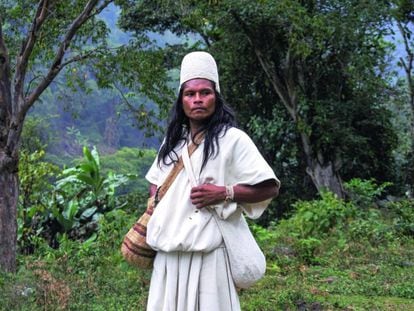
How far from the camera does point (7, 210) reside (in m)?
5.54

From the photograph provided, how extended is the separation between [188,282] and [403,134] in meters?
14.2

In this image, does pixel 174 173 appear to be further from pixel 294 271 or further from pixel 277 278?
pixel 294 271

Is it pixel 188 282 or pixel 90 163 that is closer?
pixel 188 282

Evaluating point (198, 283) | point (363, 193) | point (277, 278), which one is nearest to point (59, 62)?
point (277, 278)

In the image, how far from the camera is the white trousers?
2.25m

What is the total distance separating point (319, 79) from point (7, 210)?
8061 mm

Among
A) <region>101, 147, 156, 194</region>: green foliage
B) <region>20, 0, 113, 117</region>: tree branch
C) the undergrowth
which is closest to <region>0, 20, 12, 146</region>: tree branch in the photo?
<region>20, 0, 113, 117</region>: tree branch

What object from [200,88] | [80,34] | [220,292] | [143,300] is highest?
[80,34]

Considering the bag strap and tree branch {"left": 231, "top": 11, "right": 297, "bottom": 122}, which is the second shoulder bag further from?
tree branch {"left": 231, "top": 11, "right": 297, "bottom": 122}

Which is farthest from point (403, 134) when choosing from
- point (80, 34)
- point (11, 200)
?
point (11, 200)

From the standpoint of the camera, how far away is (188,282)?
2.29m

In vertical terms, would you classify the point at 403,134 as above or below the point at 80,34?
below

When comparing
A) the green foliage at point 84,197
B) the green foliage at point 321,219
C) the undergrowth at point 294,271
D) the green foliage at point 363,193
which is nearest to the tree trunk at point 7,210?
the undergrowth at point 294,271

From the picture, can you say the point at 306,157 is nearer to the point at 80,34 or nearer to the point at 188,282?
the point at 80,34
